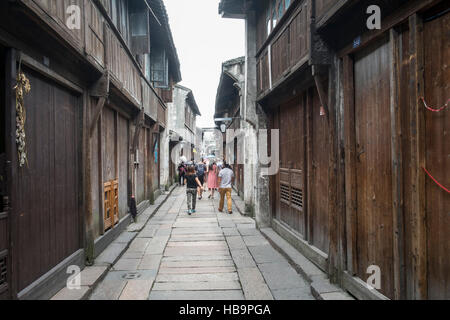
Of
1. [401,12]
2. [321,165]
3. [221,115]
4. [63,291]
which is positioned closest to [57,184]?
[63,291]

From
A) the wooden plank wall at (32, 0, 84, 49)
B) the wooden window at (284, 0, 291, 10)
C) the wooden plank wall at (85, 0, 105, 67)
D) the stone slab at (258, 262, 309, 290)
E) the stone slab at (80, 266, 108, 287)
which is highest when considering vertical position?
the wooden window at (284, 0, 291, 10)

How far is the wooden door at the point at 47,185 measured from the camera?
3.77 meters

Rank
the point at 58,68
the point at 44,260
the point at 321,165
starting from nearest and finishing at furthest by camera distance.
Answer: the point at 44,260 → the point at 58,68 → the point at 321,165

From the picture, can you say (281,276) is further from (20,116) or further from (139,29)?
(139,29)

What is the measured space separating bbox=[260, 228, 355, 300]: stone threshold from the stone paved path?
0.37ft

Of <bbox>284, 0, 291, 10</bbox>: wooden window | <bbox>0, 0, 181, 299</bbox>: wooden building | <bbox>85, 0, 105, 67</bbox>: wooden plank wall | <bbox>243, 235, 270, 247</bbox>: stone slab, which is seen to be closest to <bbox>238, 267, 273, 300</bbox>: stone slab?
<bbox>243, 235, 270, 247</bbox>: stone slab

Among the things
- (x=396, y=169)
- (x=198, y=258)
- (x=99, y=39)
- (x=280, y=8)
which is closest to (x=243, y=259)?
(x=198, y=258)

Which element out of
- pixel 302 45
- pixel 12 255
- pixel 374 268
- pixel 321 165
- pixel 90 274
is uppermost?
pixel 302 45

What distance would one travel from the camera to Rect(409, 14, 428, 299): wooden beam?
294cm

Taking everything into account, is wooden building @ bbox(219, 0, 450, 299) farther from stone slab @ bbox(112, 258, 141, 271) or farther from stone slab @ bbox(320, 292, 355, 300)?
stone slab @ bbox(112, 258, 141, 271)

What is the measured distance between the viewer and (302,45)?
5418 mm

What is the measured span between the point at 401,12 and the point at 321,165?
9.03ft

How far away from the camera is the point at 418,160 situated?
295cm

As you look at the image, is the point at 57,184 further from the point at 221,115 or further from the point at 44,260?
the point at 221,115
